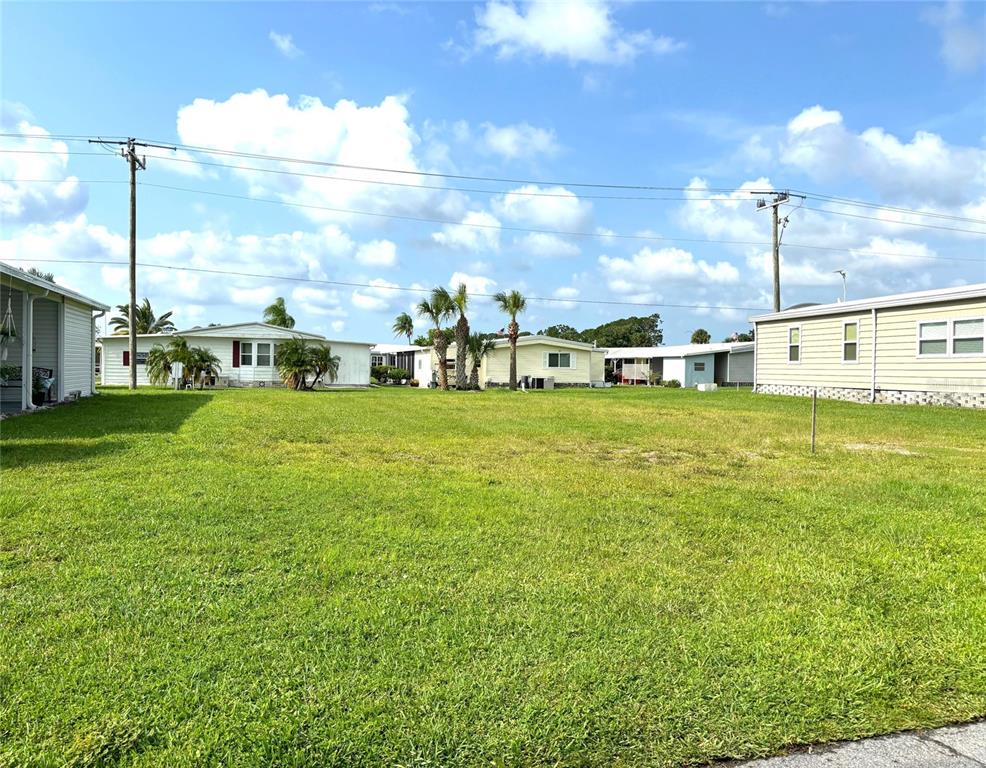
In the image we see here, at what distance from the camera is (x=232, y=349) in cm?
2997

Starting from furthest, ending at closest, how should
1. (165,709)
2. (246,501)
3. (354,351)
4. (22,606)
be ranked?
(354,351) → (246,501) → (22,606) → (165,709)

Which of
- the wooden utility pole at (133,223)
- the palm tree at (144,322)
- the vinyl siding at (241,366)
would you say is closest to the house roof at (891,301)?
the vinyl siding at (241,366)

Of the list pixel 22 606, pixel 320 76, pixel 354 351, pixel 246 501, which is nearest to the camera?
pixel 22 606

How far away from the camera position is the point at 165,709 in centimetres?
246

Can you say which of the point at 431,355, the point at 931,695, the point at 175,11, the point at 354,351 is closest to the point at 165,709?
the point at 931,695

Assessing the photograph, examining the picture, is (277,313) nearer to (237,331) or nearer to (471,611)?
(237,331)

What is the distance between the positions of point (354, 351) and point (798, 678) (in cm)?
3121

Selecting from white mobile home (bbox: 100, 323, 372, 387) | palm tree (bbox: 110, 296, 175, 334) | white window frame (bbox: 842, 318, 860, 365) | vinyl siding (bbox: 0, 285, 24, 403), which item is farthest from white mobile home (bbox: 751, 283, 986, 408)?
palm tree (bbox: 110, 296, 175, 334)

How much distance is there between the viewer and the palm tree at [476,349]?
32875 millimetres

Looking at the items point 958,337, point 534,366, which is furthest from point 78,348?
point 958,337

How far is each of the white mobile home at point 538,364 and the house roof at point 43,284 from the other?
2002 centimetres

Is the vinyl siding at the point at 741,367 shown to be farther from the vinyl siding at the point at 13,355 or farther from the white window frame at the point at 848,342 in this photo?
the vinyl siding at the point at 13,355

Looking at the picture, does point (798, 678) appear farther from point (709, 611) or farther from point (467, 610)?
point (467, 610)

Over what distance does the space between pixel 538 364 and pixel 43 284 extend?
26.5 meters
